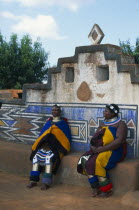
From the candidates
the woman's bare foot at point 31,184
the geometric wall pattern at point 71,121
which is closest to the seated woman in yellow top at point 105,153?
the geometric wall pattern at point 71,121

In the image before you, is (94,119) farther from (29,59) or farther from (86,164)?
(29,59)

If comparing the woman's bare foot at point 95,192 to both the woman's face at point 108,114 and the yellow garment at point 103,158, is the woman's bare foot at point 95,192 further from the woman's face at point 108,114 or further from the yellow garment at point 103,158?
the woman's face at point 108,114

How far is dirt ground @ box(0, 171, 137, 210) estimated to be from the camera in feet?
16.1

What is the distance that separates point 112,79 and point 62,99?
1287mm

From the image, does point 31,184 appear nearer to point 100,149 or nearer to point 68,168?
point 68,168

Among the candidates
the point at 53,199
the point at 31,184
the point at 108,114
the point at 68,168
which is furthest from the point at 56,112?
the point at 53,199

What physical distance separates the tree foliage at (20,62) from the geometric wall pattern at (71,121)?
56.5 feet

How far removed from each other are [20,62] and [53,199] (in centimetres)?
2178

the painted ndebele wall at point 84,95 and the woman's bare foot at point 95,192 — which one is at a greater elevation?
the painted ndebele wall at point 84,95

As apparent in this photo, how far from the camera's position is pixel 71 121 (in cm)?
676

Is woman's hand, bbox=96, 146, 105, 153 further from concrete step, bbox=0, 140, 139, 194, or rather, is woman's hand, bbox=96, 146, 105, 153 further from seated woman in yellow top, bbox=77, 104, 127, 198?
concrete step, bbox=0, 140, 139, 194

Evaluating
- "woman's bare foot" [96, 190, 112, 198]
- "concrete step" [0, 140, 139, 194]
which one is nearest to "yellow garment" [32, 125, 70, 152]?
"concrete step" [0, 140, 139, 194]

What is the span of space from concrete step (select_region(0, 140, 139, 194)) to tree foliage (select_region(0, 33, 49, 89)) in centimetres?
1788

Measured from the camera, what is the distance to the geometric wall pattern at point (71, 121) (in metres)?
5.86
